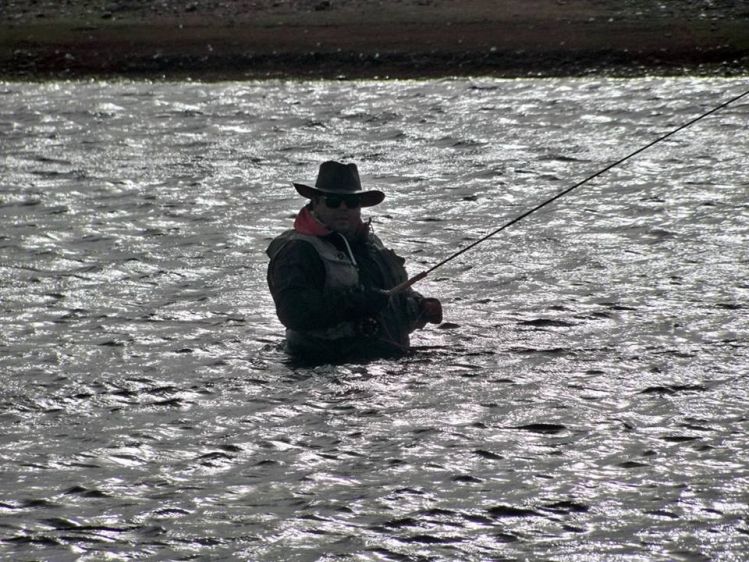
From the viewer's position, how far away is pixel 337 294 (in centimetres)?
927

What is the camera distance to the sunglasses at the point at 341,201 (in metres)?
9.46

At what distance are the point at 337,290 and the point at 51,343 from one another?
2.48m

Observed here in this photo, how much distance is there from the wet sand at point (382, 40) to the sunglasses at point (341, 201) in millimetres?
11337

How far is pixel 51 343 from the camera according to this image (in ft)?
35.5

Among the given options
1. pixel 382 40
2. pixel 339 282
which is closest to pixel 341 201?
pixel 339 282

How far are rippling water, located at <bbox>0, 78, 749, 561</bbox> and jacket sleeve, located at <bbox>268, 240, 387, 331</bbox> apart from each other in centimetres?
46

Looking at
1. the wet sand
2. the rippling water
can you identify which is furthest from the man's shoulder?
the wet sand

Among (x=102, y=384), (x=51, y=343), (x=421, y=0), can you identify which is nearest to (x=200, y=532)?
(x=102, y=384)

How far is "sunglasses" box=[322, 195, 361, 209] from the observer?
946cm

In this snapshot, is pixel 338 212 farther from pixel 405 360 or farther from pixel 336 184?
pixel 405 360

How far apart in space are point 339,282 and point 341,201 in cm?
50

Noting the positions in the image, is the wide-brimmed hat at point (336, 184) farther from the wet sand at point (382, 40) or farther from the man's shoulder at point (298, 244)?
the wet sand at point (382, 40)

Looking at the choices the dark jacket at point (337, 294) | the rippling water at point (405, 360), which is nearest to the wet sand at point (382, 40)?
the rippling water at point (405, 360)

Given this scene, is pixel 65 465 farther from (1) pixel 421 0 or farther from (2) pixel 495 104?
(1) pixel 421 0
